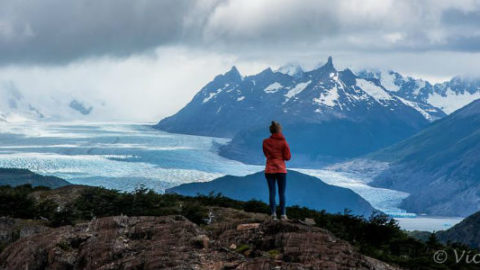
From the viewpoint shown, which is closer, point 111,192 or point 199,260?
point 199,260

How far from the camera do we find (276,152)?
741 inches

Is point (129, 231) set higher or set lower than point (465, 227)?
higher

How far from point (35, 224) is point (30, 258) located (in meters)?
10.4

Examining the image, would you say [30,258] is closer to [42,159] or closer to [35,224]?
[35,224]

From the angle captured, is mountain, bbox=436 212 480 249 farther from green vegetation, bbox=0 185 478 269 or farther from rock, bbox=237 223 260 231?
rock, bbox=237 223 260 231

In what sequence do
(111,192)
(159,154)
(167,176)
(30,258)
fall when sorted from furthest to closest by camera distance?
(159,154), (167,176), (111,192), (30,258)

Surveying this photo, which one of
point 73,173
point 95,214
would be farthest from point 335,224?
point 73,173

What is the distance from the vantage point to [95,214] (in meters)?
26.0

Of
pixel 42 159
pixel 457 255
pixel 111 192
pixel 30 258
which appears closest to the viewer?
pixel 30 258

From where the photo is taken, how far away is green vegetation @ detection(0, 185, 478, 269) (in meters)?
21.1

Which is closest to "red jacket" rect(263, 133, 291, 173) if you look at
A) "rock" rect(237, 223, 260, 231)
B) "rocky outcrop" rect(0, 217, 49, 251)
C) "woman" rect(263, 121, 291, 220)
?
"woman" rect(263, 121, 291, 220)

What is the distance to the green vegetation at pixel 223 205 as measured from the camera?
69.1 feet

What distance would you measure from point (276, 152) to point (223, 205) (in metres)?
11.3

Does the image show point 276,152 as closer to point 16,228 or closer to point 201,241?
point 201,241
